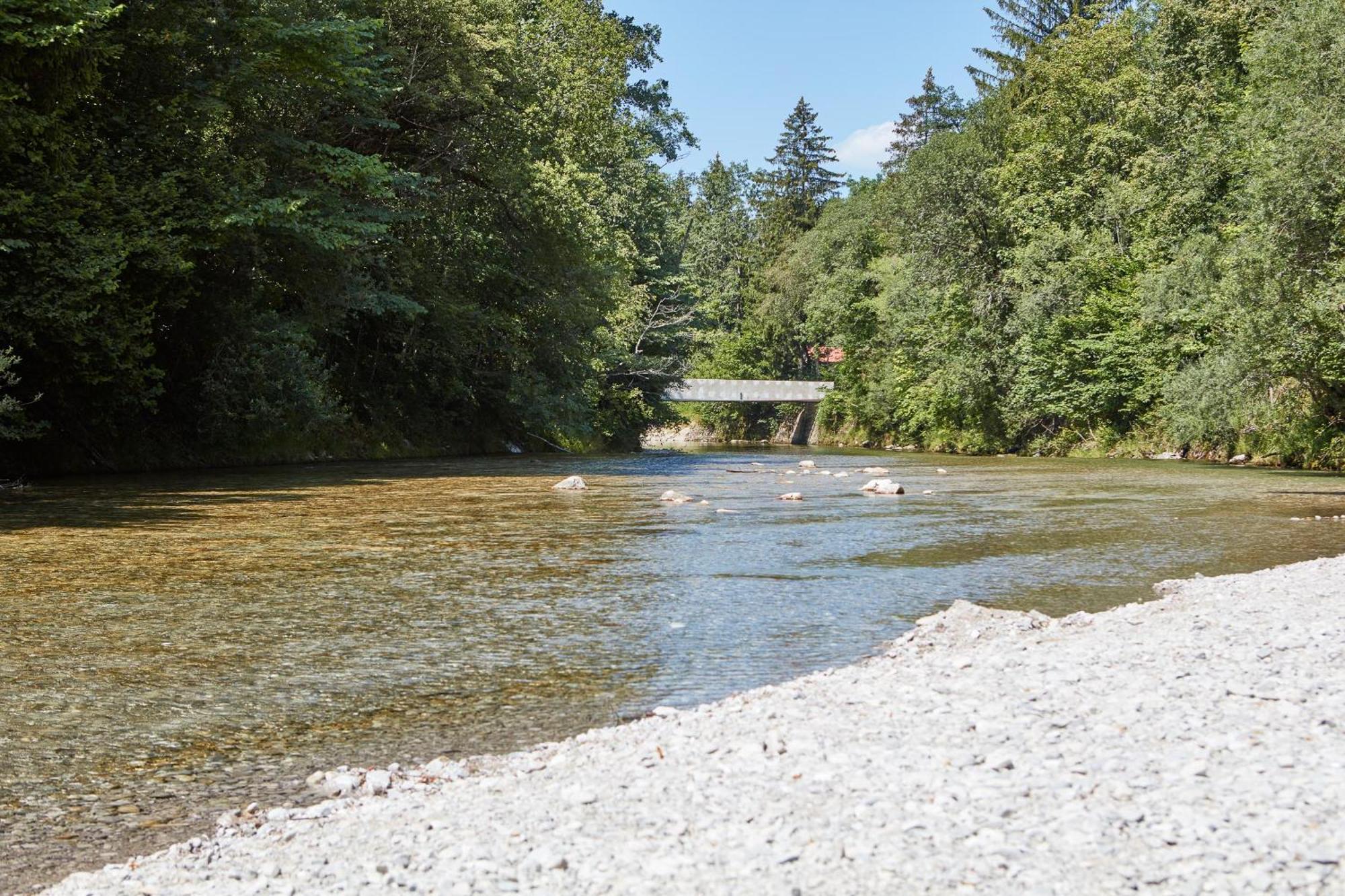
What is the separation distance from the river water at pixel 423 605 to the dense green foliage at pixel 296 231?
11.1ft

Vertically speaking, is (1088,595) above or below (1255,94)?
below

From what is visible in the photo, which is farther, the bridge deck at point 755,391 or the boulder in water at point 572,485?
the bridge deck at point 755,391

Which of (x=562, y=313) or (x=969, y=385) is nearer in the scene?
(x=562, y=313)

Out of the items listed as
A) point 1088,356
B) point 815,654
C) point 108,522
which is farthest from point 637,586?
point 1088,356

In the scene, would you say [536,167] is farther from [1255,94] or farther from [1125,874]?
[1125,874]

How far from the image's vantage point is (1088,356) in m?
43.4

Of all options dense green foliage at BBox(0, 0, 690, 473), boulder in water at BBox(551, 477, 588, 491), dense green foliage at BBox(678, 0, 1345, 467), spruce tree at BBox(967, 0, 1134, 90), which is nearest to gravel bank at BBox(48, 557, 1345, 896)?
boulder in water at BBox(551, 477, 588, 491)

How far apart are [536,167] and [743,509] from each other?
18.8 metres

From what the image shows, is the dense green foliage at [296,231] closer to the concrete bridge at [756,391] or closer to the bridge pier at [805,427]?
the concrete bridge at [756,391]

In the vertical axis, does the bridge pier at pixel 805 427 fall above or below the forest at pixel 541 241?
below

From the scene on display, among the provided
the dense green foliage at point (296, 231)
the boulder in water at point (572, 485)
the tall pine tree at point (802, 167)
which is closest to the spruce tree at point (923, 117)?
the tall pine tree at point (802, 167)

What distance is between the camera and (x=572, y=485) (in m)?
20.4

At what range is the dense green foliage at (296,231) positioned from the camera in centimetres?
1834

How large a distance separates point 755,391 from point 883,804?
217ft
